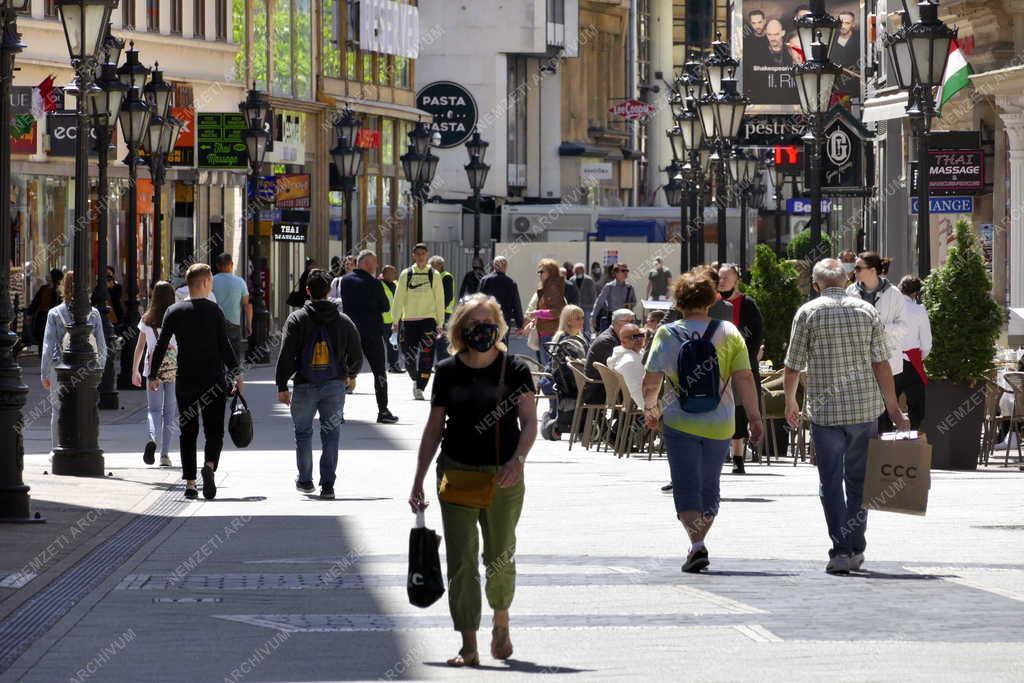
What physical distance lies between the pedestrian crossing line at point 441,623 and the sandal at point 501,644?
914 mm

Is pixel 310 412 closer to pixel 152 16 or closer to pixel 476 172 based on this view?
pixel 152 16

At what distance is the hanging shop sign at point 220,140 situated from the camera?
161 ft

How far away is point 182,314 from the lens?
17734mm

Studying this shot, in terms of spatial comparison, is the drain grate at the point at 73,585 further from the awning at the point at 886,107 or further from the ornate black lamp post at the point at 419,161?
the ornate black lamp post at the point at 419,161

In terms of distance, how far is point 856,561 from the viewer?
41.5ft

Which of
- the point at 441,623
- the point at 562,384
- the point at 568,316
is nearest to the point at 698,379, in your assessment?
the point at 441,623

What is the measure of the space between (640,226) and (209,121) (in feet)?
69.6

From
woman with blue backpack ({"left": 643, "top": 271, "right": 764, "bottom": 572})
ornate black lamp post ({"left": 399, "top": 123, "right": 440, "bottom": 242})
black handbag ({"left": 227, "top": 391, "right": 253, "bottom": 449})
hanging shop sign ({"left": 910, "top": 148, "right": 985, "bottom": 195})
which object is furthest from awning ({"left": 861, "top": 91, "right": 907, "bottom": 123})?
woman with blue backpack ({"left": 643, "top": 271, "right": 764, "bottom": 572})

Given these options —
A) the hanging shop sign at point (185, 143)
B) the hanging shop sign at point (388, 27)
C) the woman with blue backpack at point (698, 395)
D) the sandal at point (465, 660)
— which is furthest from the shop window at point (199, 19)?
the sandal at point (465, 660)

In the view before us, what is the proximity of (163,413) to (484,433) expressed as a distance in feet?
35.7

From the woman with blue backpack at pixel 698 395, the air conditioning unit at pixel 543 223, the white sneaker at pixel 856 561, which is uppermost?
the air conditioning unit at pixel 543 223

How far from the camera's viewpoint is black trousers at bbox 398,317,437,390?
95.1 ft

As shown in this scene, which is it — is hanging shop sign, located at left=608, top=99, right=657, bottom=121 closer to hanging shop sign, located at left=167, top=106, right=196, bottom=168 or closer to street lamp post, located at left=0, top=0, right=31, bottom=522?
hanging shop sign, located at left=167, top=106, right=196, bottom=168

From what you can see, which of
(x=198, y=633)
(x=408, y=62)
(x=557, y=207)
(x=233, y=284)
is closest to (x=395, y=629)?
(x=198, y=633)
